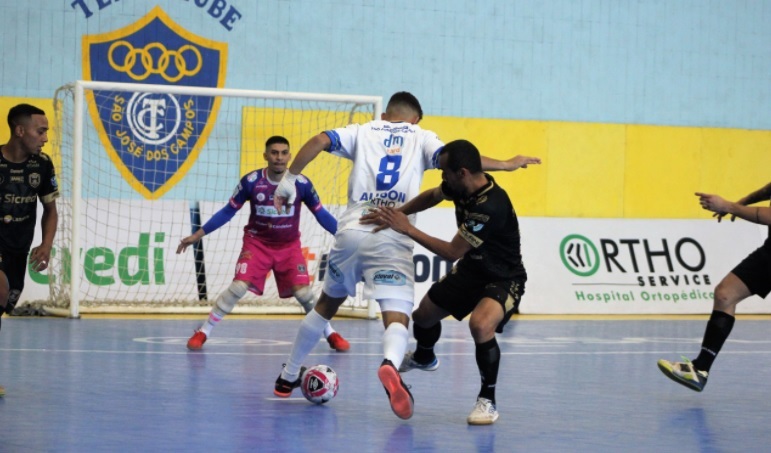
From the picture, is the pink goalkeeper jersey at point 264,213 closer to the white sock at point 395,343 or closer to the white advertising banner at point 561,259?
the white advertising banner at point 561,259

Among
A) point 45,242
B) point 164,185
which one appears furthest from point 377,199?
point 164,185

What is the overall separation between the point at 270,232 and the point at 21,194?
14.2 ft

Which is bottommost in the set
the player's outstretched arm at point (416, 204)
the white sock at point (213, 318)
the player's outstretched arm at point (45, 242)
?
the white sock at point (213, 318)

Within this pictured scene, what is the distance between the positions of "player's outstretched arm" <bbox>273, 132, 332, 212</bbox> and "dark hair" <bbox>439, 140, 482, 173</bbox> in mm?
906

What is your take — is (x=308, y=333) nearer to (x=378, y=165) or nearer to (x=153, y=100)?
(x=378, y=165)

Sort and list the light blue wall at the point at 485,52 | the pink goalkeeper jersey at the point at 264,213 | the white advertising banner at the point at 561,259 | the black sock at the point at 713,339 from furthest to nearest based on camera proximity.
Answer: the light blue wall at the point at 485,52
the white advertising banner at the point at 561,259
the pink goalkeeper jersey at the point at 264,213
the black sock at the point at 713,339

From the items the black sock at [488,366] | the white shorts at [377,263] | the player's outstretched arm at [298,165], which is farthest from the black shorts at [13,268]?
the black sock at [488,366]

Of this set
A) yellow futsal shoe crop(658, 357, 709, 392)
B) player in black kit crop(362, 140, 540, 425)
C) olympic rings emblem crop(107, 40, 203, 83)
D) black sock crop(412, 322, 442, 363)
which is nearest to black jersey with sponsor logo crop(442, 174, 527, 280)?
player in black kit crop(362, 140, 540, 425)

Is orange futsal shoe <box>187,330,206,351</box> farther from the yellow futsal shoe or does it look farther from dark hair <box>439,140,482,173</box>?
dark hair <box>439,140,482,173</box>

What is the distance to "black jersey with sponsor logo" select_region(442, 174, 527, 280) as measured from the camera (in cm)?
807

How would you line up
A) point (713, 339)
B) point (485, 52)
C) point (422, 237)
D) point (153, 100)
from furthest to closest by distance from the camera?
point (485, 52)
point (153, 100)
point (713, 339)
point (422, 237)

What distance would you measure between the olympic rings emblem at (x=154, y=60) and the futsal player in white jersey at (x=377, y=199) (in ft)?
33.2

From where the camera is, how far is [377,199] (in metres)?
8.52

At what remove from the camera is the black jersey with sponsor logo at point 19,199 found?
8953mm
